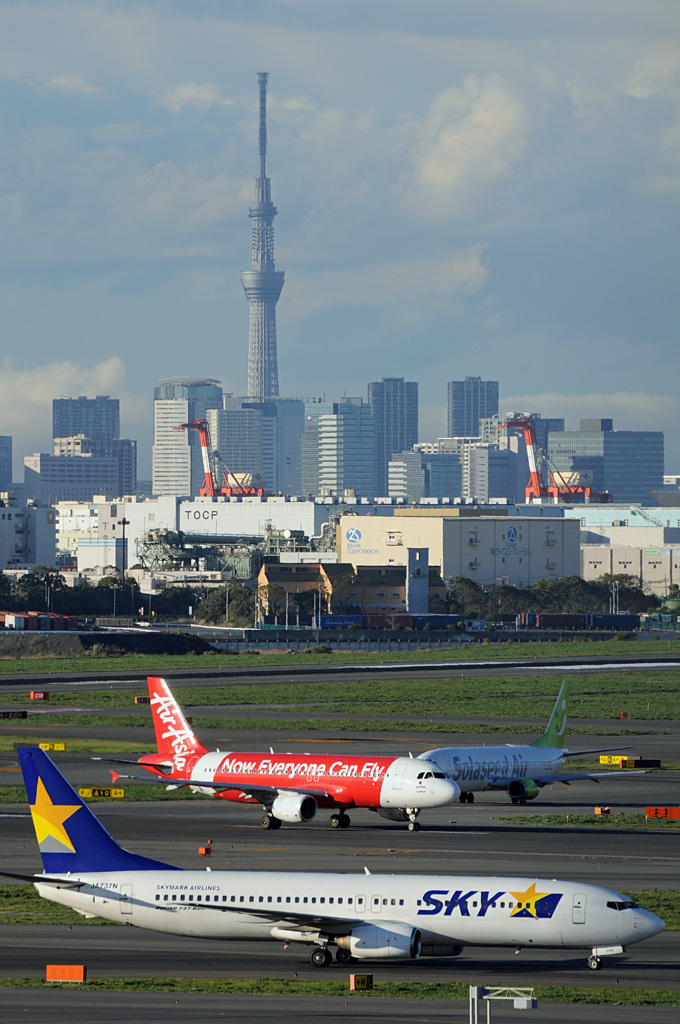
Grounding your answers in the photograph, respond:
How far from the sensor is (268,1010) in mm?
36031

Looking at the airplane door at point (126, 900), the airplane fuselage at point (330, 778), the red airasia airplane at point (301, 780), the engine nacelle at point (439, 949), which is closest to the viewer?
the engine nacelle at point (439, 949)

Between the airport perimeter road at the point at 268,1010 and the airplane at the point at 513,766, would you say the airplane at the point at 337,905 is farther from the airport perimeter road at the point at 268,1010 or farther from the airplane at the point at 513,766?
the airplane at the point at 513,766

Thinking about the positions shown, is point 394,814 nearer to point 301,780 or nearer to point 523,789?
point 301,780

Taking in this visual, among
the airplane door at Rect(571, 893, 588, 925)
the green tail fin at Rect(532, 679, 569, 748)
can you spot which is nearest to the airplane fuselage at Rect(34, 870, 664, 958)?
the airplane door at Rect(571, 893, 588, 925)

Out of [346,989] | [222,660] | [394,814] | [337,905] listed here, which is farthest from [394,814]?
[222,660]

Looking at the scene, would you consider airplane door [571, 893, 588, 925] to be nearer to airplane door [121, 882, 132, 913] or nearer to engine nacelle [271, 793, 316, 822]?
airplane door [121, 882, 132, 913]

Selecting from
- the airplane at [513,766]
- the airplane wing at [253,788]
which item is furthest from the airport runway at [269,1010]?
the airplane at [513,766]

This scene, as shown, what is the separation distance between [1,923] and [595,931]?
62.2 ft

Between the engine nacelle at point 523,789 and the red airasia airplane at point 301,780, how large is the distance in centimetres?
889

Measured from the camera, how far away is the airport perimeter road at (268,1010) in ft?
115

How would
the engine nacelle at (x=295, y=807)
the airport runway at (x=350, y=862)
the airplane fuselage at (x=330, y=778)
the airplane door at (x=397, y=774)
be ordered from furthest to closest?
1. the engine nacelle at (x=295, y=807)
2. the airplane door at (x=397, y=774)
3. the airplane fuselage at (x=330, y=778)
4. the airport runway at (x=350, y=862)

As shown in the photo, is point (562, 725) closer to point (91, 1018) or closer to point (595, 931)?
point (595, 931)

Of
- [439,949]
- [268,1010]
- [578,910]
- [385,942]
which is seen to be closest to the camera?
[268,1010]

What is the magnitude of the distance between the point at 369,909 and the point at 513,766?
32705mm
